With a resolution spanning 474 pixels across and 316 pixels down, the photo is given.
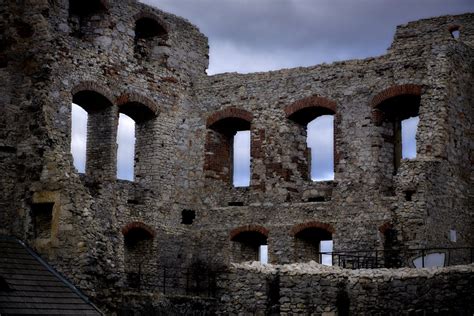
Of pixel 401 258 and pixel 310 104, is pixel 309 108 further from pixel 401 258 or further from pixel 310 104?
pixel 401 258

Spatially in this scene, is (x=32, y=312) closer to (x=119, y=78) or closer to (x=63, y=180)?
(x=63, y=180)

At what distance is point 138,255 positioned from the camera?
24266 mm

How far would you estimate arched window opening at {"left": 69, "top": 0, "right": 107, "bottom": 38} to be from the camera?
23.9m

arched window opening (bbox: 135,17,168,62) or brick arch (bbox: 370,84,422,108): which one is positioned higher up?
arched window opening (bbox: 135,17,168,62)

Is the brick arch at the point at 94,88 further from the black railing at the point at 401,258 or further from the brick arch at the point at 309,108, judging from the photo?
the black railing at the point at 401,258

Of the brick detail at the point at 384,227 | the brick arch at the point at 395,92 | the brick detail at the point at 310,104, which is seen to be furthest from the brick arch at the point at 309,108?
the brick detail at the point at 384,227

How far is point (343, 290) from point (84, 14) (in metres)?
9.96

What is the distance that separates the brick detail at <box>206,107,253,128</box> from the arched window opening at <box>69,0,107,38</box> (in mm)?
4097

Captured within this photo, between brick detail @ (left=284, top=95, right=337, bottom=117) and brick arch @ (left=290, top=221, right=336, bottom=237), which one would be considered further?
brick detail @ (left=284, top=95, right=337, bottom=117)

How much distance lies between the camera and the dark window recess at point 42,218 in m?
19.5

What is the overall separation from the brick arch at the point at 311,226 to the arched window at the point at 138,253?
3542 mm

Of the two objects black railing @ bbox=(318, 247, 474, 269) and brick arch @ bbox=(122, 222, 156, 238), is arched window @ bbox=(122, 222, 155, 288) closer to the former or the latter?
brick arch @ bbox=(122, 222, 156, 238)

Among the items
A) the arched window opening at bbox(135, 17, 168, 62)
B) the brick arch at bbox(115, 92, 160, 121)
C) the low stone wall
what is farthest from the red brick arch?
the low stone wall

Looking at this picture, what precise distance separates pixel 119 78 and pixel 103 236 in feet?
19.0
